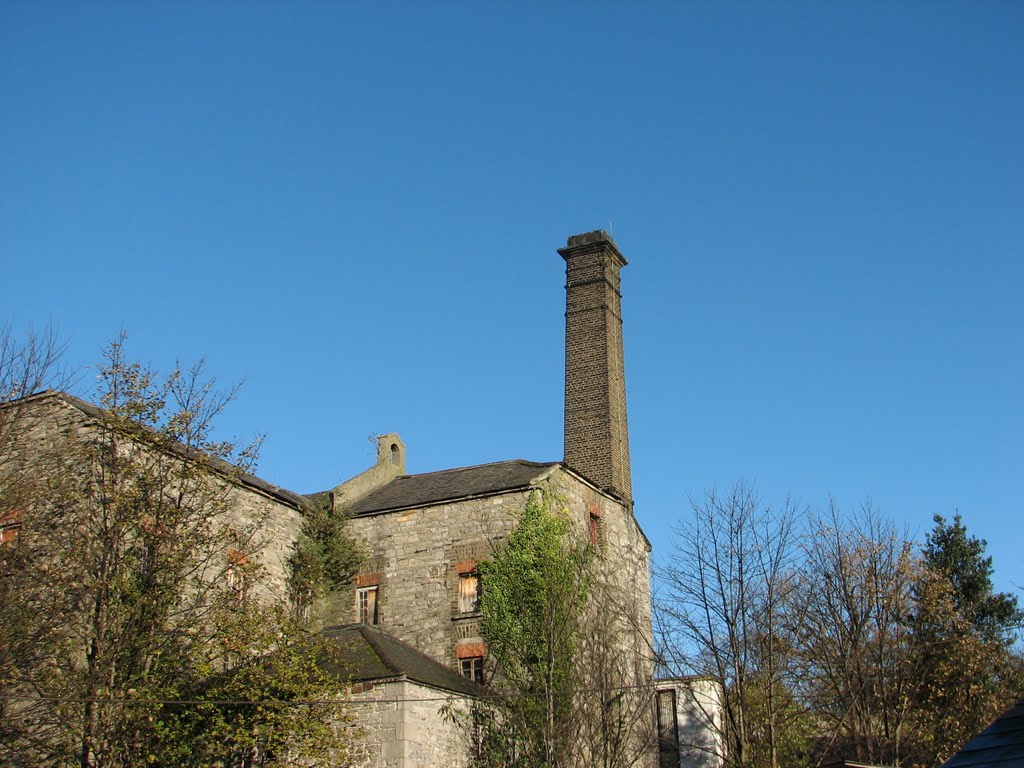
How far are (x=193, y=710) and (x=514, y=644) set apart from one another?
293 inches

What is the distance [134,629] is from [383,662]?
524cm

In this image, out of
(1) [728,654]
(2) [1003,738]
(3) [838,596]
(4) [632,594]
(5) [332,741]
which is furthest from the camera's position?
(4) [632,594]

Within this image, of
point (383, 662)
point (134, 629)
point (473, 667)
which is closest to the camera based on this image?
Result: point (134, 629)

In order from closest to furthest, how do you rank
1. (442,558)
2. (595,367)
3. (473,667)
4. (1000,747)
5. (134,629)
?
(1000,747)
(134,629)
(473,667)
(442,558)
(595,367)

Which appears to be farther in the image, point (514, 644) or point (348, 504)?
point (348, 504)

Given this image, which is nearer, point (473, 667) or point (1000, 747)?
point (1000, 747)

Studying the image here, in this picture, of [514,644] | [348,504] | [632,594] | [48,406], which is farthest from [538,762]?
[48,406]

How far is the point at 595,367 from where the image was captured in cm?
3000

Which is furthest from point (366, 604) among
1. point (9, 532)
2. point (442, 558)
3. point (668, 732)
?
point (668, 732)

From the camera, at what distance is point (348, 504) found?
92.4ft

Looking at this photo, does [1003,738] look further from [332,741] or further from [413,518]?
[413,518]

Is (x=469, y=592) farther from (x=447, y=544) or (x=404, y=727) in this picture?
(x=404, y=727)

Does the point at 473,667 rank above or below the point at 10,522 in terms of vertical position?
below

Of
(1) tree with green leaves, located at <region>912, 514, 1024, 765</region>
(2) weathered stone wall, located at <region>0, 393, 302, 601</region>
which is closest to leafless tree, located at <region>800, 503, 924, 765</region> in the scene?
(1) tree with green leaves, located at <region>912, 514, 1024, 765</region>
